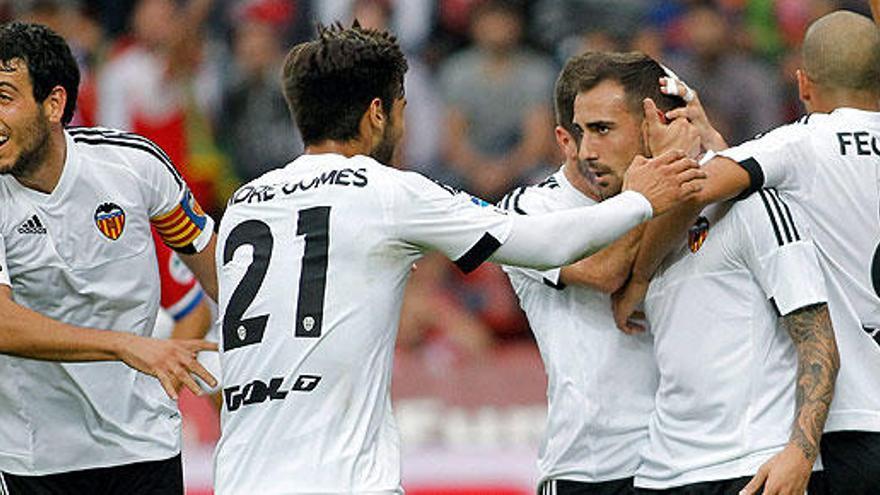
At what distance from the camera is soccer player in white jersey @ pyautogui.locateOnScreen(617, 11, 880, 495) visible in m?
5.87

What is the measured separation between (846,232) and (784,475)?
0.92 metres

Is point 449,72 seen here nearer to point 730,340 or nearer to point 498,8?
point 498,8

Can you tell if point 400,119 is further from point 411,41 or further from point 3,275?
point 411,41

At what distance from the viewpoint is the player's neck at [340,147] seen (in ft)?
18.8

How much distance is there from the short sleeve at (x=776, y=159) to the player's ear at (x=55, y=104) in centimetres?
230

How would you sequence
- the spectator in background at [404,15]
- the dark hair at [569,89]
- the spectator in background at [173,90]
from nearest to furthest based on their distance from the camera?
the dark hair at [569,89] → the spectator in background at [173,90] → the spectator in background at [404,15]

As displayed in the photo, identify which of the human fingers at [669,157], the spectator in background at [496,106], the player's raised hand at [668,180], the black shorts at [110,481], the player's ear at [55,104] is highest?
the spectator in background at [496,106]

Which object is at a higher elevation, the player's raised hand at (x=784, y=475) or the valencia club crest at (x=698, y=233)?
the valencia club crest at (x=698, y=233)

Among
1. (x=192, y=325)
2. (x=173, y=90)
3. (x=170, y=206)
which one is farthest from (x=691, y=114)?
(x=173, y=90)

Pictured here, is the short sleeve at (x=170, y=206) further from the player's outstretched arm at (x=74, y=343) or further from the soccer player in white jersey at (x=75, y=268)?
the player's outstretched arm at (x=74, y=343)

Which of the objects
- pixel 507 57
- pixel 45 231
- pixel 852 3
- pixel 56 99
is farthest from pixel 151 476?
pixel 852 3

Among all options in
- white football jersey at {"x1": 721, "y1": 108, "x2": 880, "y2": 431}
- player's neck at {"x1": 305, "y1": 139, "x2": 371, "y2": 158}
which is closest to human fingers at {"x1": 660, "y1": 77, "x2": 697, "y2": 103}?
white football jersey at {"x1": 721, "y1": 108, "x2": 880, "y2": 431}

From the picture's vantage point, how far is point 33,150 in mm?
6348

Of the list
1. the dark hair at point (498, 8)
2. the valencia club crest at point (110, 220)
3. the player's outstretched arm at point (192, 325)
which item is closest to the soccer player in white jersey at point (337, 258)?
the valencia club crest at point (110, 220)
